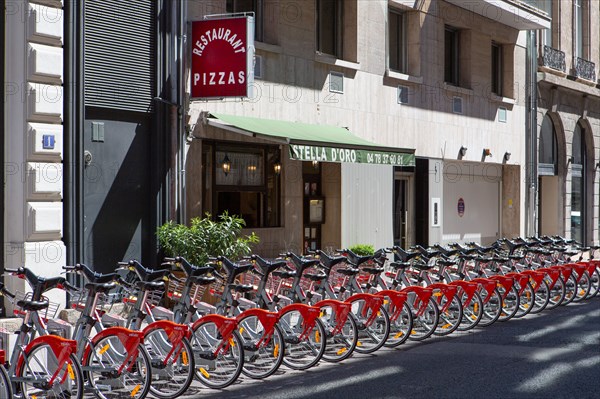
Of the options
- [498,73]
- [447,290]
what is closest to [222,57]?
[447,290]

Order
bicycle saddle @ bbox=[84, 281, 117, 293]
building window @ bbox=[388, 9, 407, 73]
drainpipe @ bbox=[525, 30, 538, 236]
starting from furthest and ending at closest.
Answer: drainpipe @ bbox=[525, 30, 538, 236], building window @ bbox=[388, 9, 407, 73], bicycle saddle @ bbox=[84, 281, 117, 293]

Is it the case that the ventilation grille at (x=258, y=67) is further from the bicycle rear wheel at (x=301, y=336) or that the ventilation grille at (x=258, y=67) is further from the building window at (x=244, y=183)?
the bicycle rear wheel at (x=301, y=336)

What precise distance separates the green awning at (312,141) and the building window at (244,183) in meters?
0.71

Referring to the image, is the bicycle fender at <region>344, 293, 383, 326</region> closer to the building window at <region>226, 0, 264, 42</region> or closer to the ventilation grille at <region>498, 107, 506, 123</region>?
the building window at <region>226, 0, 264, 42</region>

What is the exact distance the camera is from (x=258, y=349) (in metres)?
9.38

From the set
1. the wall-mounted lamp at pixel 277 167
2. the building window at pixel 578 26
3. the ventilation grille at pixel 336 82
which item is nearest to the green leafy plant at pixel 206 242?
the wall-mounted lamp at pixel 277 167

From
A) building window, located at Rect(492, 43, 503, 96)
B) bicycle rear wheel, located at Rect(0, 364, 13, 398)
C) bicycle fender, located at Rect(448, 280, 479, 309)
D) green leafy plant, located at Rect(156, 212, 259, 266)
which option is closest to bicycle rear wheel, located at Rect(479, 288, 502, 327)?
bicycle fender, located at Rect(448, 280, 479, 309)

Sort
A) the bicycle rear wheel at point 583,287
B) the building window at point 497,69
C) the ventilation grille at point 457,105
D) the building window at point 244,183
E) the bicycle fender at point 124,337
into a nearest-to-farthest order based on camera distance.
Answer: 1. the bicycle fender at point 124,337
2. the building window at point 244,183
3. the bicycle rear wheel at point 583,287
4. the ventilation grille at point 457,105
5. the building window at point 497,69

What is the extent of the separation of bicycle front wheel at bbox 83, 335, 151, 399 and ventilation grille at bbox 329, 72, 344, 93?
36.0 ft

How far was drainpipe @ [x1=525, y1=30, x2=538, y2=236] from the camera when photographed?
26750mm

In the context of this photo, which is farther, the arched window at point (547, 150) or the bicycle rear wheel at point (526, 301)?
the arched window at point (547, 150)

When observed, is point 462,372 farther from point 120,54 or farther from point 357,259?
point 120,54

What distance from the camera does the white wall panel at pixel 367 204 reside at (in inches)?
717

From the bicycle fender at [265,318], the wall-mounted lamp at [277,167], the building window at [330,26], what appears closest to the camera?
the bicycle fender at [265,318]
